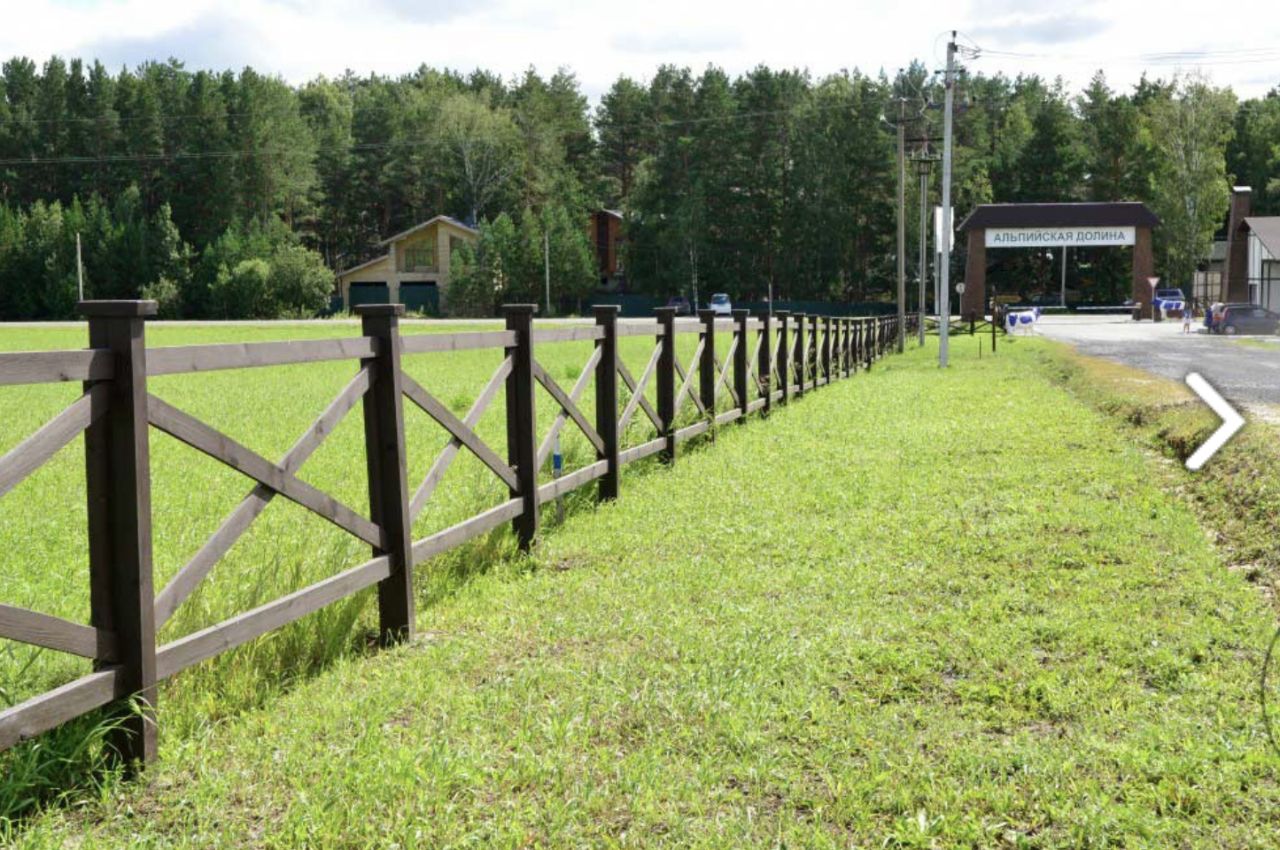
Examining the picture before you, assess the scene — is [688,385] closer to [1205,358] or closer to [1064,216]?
[1205,358]

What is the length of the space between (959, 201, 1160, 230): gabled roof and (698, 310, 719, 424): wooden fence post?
176 feet

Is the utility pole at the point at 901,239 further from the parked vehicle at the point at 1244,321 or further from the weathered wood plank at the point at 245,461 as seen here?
the weathered wood plank at the point at 245,461

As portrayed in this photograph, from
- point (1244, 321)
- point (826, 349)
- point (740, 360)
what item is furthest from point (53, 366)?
point (1244, 321)

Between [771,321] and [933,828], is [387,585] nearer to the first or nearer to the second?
[933,828]

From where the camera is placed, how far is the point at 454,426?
5668mm

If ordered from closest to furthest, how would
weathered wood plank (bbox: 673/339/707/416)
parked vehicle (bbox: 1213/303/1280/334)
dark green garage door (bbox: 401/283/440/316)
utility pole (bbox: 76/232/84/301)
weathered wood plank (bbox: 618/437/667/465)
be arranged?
1. weathered wood plank (bbox: 618/437/667/465)
2. weathered wood plank (bbox: 673/339/707/416)
3. parked vehicle (bbox: 1213/303/1280/334)
4. utility pole (bbox: 76/232/84/301)
5. dark green garage door (bbox: 401/283/440/316)

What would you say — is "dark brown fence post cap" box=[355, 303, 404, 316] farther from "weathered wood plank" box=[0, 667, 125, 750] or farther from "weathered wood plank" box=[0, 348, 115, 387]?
"weathered wood plank" box=[0, 667, 125, 750]

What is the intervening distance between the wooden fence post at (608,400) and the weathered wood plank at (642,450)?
17 cm

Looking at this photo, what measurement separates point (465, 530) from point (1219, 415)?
4.54m

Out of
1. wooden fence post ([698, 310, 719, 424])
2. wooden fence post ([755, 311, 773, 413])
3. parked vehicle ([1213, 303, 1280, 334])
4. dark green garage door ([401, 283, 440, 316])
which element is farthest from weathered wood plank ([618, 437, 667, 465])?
dark green garage door ([401, 283, 440, 316])

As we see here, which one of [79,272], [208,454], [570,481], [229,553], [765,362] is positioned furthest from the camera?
[79,272]

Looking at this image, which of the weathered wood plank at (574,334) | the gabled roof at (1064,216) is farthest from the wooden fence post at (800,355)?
the gabled roof at (1064,216)

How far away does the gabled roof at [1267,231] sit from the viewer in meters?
52.7

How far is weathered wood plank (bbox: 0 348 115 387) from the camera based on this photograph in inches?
125
